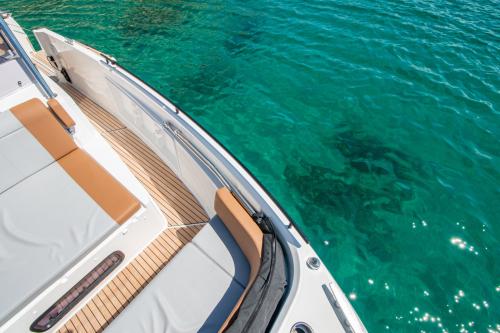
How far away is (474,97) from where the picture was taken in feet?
23.1

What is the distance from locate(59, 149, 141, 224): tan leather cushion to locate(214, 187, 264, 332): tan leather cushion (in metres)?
1.09

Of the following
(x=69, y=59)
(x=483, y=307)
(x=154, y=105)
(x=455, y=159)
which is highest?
(x=69, y=59)

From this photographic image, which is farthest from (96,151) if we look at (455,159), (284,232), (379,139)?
(455,159)

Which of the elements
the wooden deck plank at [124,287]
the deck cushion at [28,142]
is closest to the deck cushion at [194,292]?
the wooden deck plank at [124,287]

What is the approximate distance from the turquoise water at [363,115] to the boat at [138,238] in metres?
2.31

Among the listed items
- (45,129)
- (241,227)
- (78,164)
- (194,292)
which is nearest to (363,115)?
(241,227)

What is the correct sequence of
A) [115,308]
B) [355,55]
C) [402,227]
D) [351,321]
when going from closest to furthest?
1. [351,321]
2. [115,308]
3. [402,227]
4. [355,55]

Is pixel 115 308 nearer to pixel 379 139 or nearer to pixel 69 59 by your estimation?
pixel 69 59

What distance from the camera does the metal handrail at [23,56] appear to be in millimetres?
4059

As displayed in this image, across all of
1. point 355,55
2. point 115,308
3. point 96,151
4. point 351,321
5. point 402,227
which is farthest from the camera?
point 355,55

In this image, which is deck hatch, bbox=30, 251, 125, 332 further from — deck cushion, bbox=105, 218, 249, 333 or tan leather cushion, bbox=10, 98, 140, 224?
deck cushion, bbox=105, 218, 249, 333

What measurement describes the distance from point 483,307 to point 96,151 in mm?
6573

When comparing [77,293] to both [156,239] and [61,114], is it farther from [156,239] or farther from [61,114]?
[61,114]

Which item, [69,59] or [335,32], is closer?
[69,59]
